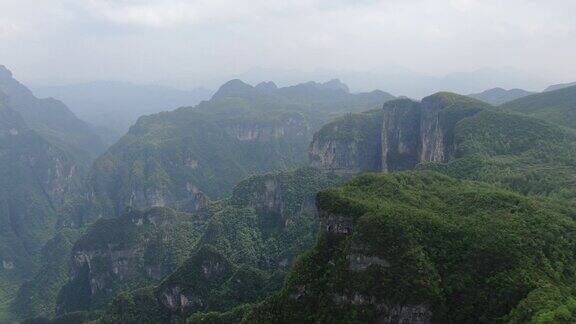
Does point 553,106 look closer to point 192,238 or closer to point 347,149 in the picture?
point 347,149

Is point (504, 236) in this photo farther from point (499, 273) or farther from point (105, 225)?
point (105, 225)

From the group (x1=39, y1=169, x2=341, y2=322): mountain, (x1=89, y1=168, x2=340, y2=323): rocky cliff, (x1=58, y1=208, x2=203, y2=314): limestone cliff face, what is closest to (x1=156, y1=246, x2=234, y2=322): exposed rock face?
(x1=89, y1=168, x2=340, y2=323): rocky cliff

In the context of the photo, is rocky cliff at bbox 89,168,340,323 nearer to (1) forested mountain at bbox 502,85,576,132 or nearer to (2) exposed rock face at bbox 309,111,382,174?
(2) exposed rock face at bbox 309,111,382,174

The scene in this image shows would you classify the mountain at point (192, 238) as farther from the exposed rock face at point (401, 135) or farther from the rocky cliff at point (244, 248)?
the exposed rock face at point (401, 135)

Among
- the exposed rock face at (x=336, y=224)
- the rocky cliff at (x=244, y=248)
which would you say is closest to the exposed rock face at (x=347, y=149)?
the rocky cliff at (x=244, y=248)

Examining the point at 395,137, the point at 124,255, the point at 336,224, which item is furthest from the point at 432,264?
the point at 395,137

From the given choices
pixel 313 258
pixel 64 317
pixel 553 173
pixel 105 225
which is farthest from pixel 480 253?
pixel 105 225
